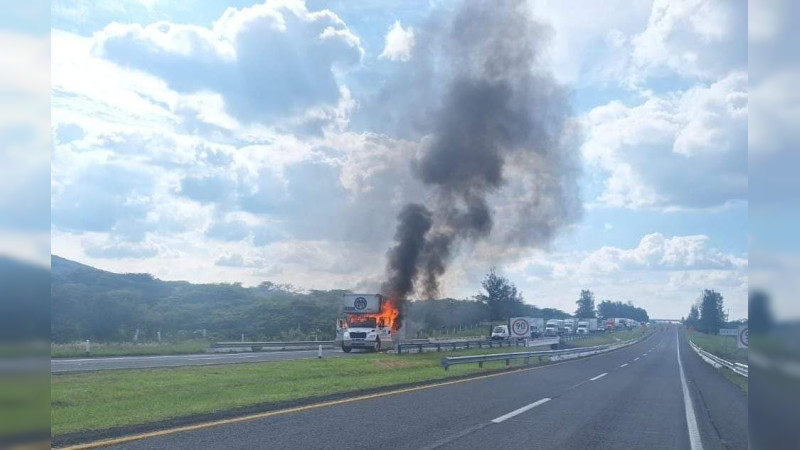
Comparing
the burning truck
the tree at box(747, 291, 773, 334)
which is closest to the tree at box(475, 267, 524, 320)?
the burning truck

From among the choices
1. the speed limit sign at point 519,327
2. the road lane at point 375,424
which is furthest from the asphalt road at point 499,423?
the speed limit sign at point 519,327

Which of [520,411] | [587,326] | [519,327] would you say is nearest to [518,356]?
[519,327]

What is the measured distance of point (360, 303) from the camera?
3903 cm

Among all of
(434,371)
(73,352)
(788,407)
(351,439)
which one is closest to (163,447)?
(351,439)

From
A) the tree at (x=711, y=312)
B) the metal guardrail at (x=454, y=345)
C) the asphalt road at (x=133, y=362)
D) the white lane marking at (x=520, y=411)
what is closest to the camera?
the white lane marking at (x=520, y=411)

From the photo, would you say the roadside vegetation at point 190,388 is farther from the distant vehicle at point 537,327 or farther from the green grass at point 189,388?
the distant vehicle at point 537,327

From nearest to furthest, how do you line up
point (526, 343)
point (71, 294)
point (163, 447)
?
point (163, 447) → point (526, 343) → point (71, 294)

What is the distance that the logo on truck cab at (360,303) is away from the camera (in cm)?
3894

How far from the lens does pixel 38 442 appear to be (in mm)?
2736

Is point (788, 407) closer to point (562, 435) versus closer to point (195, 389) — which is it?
point (562, 435)

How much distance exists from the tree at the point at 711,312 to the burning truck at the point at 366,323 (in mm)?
20025

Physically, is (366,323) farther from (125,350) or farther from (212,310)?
(212,310)

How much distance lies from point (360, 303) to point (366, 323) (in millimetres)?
1203

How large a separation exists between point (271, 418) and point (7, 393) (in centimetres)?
905
